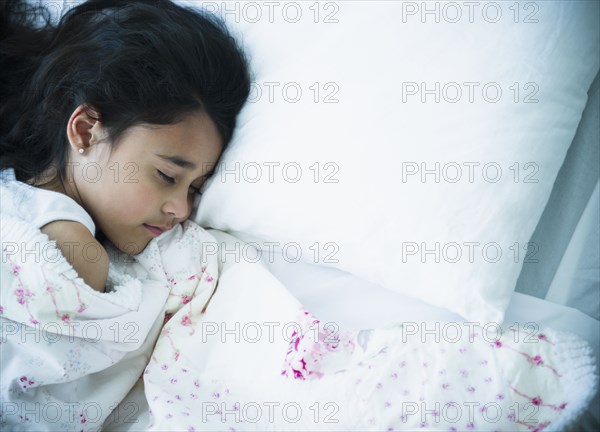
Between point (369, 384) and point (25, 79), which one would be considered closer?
point (369, 384)

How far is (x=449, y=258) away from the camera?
0.78 metres

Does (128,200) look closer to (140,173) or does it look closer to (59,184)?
(140,173)

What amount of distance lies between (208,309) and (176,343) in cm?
9

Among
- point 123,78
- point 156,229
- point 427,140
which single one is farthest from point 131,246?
point 427,140

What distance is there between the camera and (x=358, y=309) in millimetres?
912

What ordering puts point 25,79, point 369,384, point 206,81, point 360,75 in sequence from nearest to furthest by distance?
point 369,384 → point 360,75 → point 206,81 → point 25,79

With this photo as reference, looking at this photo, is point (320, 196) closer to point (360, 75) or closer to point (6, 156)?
point (360, 75)

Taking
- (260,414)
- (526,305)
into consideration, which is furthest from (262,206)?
(526,305)

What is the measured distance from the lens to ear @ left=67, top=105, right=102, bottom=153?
984 millimetres

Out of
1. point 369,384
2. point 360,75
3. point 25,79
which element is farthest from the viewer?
point 25,79

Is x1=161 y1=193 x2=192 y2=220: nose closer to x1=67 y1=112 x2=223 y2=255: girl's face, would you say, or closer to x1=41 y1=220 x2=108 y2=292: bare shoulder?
x1=67 y1=112 x2=223 y2=255: girl's face

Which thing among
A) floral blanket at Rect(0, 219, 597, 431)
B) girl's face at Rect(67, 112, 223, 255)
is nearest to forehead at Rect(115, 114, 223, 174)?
girl's face at Rect(67, 112, 223, 255)

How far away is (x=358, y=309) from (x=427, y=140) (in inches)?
12.8

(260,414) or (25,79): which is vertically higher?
(25,79)
